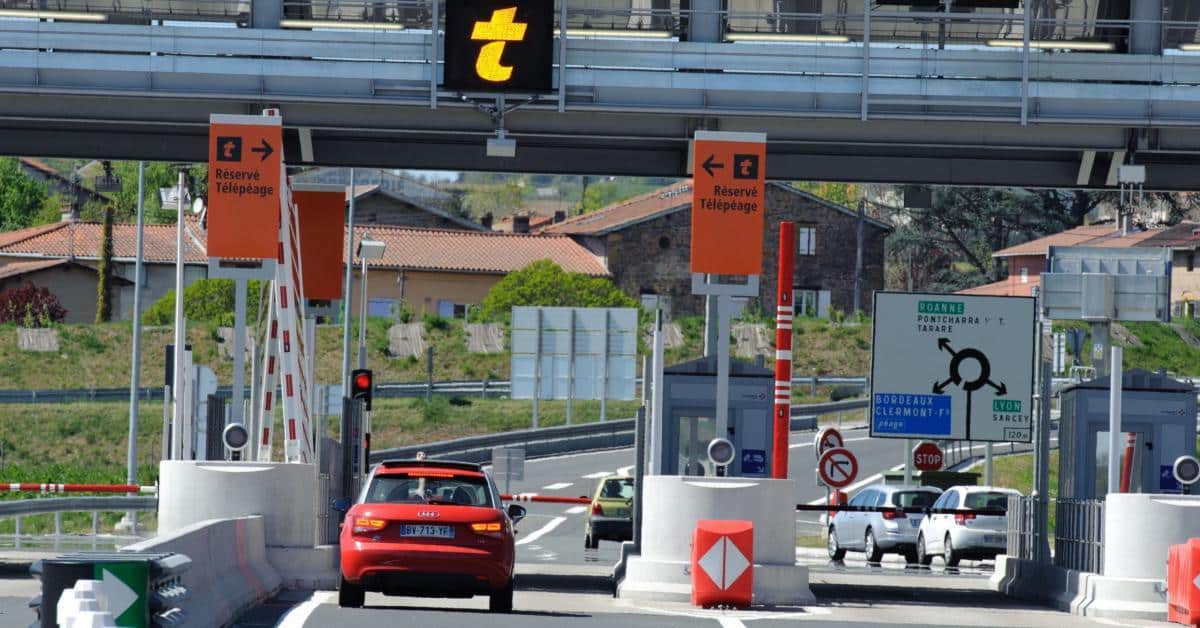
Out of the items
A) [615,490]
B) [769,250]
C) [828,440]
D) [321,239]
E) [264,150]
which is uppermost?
[769,250]

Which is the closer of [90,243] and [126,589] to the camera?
[126,589]

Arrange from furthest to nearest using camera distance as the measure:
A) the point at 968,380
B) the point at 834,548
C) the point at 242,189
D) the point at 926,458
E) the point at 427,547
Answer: the point at 926,458
the point at 834,548
the point at 968,380
the point at 242,189
the point at 427,547

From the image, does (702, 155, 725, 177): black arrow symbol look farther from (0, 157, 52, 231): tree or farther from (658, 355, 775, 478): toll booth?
(0, 157, 52, 231): tree

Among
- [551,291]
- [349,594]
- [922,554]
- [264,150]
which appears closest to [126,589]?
[349,594]

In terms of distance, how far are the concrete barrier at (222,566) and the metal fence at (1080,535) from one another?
8536 millimetres

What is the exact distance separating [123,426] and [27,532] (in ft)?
72.0

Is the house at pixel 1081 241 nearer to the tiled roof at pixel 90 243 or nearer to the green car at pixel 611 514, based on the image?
the tiled roof at pixel 90 243

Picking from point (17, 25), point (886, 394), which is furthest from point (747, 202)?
point (886, 394)

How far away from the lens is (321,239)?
99.2 ft

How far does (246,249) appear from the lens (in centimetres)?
2403

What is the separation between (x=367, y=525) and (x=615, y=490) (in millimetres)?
20115

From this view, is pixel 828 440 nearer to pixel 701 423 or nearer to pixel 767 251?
pixel 701 423

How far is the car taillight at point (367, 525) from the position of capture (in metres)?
18.9

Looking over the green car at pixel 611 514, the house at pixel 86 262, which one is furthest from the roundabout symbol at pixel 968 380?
the house at pixel 86 262
